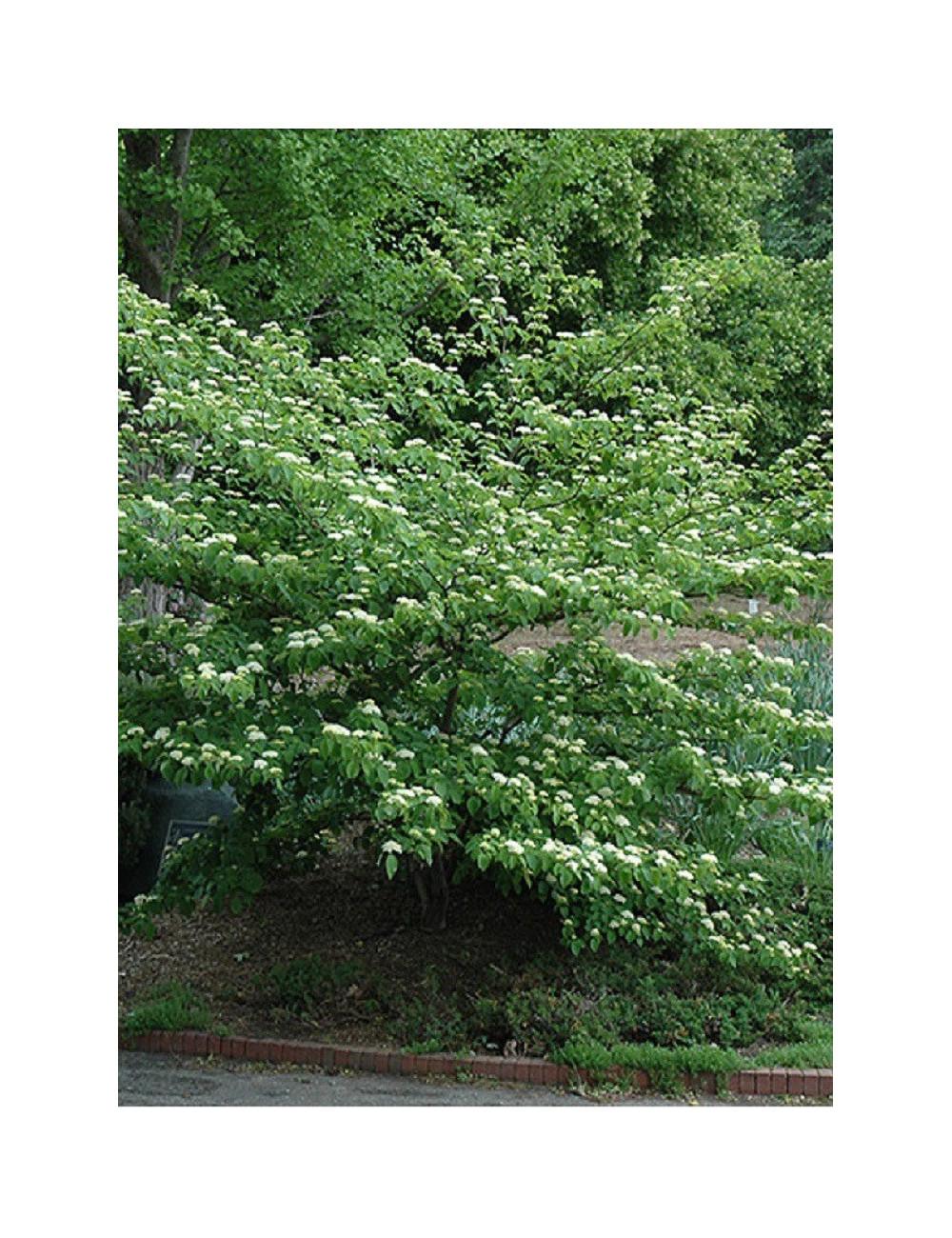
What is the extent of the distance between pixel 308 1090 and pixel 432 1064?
397mm

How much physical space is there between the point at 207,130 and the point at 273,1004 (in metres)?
3.68

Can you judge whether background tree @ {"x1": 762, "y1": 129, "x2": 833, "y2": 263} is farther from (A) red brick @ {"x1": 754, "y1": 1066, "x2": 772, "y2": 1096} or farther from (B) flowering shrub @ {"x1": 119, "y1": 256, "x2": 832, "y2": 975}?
(A) red brick @ {"x1": 754, "y1": 1066, "x2": 772, "y2": 1096}

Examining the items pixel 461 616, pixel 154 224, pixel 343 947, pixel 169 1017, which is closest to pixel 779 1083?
pixel 343 947

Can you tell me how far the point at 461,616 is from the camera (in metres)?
3.44

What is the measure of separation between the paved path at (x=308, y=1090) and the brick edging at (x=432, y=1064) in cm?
4

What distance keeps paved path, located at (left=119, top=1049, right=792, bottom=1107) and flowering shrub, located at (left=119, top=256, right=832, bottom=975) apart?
48 centimetres

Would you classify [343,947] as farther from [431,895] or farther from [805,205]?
[805,205]

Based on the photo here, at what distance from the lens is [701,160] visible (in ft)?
32.2

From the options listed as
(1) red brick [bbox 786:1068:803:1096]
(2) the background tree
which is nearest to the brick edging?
(1) red brick [bbox 786:1068:803:1096]

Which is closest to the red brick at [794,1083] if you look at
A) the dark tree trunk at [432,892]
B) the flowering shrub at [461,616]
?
the flowering shrub at [461,616]

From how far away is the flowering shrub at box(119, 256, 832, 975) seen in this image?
10.9ft

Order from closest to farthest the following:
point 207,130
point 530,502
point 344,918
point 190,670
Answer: point 190,670, point 530,502, point 344,918, point 207,130
